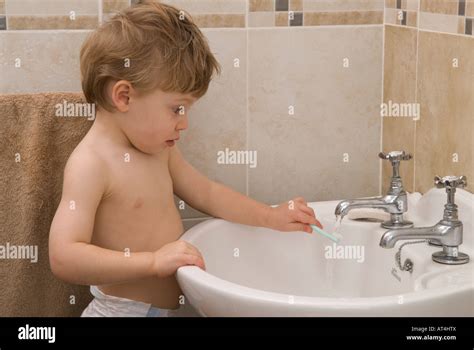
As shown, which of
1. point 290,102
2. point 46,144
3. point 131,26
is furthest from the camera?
point 290,102

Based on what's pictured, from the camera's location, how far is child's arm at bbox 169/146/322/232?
137 centimetres

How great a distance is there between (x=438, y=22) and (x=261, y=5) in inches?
12.4

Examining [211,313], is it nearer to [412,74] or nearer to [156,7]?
[156,7]

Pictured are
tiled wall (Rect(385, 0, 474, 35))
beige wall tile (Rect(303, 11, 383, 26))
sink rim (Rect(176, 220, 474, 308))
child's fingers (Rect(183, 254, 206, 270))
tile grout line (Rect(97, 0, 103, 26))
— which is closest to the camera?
sink rim (Rect(176, 220, 474, 308))

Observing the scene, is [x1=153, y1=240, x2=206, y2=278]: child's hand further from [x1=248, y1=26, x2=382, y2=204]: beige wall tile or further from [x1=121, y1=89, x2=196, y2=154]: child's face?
[x1=248, y1=26, x2=382, y2=204]: beige wall tile

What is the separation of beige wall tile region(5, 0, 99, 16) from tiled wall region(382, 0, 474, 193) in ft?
1.80

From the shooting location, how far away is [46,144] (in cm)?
135

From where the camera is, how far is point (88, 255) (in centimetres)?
118

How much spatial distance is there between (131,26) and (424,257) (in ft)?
1.85

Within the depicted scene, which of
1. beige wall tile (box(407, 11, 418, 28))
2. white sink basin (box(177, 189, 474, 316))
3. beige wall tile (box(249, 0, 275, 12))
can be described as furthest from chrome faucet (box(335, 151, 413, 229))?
beige wall tile (box(249, 0, 275, 12))

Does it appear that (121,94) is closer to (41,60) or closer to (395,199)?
(41,60)

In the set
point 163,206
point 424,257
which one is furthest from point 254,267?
point 424,257

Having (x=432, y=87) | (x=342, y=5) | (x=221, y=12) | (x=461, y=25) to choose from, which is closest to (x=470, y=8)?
(x=461, y=25)

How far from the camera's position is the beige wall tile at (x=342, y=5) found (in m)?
1.48
